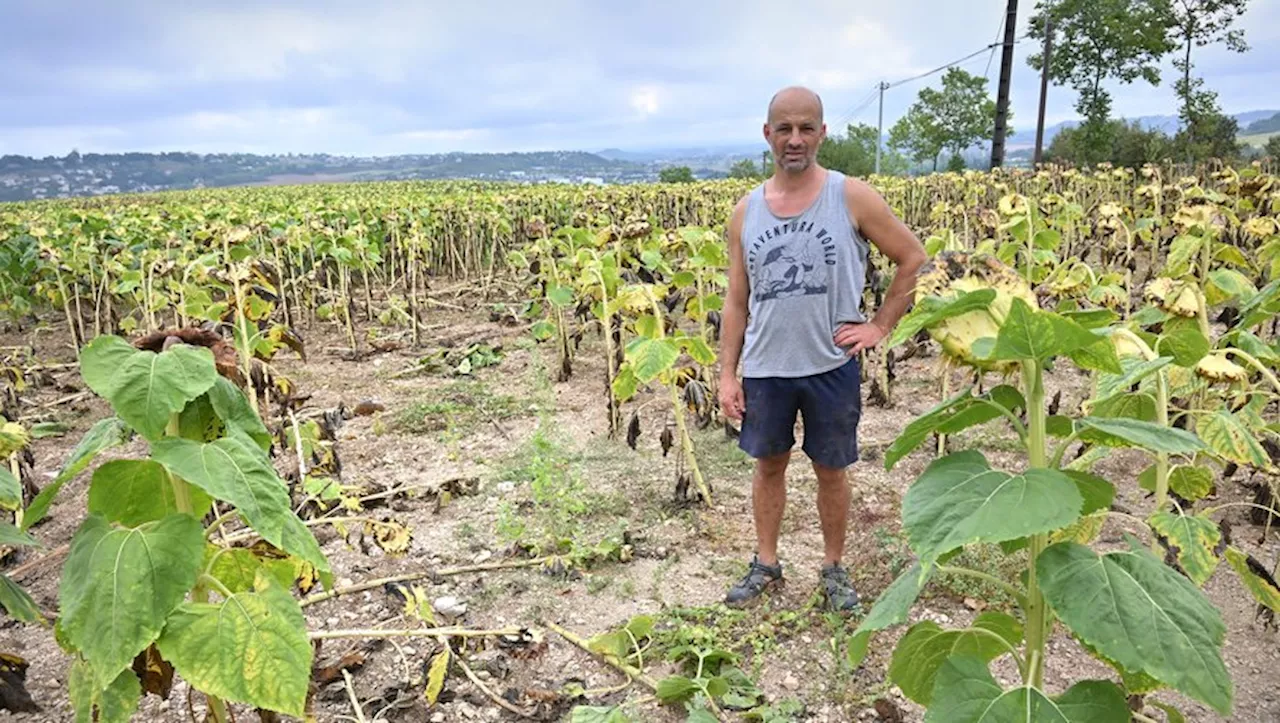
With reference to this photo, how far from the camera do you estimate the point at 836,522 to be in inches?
119

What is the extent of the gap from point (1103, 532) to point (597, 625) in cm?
213

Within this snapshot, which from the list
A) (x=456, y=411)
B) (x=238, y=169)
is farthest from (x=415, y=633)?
(x=238, y=169)

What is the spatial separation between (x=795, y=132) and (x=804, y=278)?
45cm

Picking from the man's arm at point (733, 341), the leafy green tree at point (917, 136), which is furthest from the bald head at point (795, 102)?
the leafy green tree at point (917, 136)

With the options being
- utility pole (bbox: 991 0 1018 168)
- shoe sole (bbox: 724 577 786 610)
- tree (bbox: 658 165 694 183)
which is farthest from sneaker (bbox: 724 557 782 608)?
tree (bbox: 658 165 694 183)

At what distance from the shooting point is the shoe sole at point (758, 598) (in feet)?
10.2

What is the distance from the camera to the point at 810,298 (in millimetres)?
2771

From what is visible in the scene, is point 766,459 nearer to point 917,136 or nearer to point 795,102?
point 795,102

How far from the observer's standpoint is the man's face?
266cm

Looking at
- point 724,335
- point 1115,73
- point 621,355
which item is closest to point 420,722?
point 724,335

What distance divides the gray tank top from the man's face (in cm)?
12

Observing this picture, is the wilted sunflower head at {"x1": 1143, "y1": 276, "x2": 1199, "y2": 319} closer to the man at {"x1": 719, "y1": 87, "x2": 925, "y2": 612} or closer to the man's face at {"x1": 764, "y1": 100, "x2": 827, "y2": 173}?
the man at {"x1": 719, "y1": 87, "x2": 925, "y2": 612}

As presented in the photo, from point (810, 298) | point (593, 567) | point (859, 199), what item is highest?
point (859, 199)

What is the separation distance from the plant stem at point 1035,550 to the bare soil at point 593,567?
15cm
